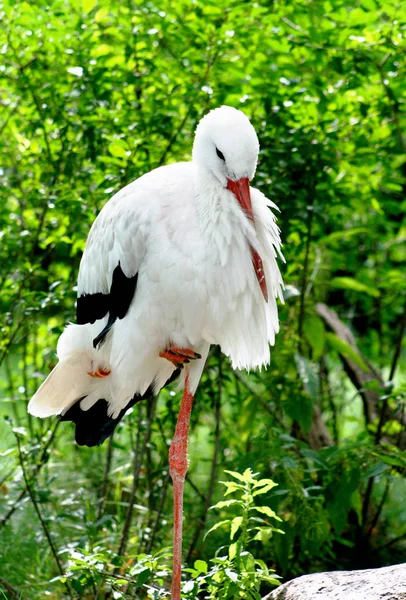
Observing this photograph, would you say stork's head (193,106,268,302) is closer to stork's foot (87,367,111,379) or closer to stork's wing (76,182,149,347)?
stork's wing (76,182,149,347)

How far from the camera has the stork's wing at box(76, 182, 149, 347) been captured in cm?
341

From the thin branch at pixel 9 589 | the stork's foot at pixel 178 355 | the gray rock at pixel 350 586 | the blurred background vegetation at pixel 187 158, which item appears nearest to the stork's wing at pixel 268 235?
the stork's foot at pixel 178 355

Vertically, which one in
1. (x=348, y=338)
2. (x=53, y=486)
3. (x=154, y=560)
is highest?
(x=348, y=338)

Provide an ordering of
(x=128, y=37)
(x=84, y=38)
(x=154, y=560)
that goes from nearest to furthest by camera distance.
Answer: (x=154, y=560)
(x=84, y=38)
(x=128, y=37)

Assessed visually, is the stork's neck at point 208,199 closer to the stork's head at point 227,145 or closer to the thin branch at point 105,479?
the stork's head at point 227,145

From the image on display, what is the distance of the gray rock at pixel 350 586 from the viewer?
9.59ft

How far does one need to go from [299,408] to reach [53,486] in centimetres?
169

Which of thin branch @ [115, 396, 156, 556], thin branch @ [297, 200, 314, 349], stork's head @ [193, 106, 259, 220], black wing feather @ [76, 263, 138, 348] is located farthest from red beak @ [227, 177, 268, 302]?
thin branch @ [115, 396, 156, 556]

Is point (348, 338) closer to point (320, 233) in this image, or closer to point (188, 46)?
point (320, 233)

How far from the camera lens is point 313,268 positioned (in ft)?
18.0

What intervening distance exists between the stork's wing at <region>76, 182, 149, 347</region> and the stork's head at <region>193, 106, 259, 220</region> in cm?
31

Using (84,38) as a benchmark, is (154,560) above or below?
below

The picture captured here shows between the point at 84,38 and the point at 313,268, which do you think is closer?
the point at 84,38

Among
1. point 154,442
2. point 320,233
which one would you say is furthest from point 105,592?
point 320,233
